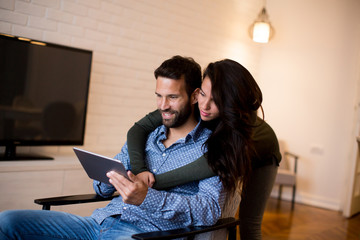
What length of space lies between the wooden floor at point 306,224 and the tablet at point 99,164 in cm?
242

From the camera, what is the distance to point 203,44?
4.65 metres

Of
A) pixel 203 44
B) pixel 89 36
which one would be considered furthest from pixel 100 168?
pixel 203 44

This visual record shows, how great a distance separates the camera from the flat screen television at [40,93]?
2850mm

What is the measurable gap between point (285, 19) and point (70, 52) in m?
3.42

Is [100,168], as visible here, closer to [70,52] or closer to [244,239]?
[244,239]

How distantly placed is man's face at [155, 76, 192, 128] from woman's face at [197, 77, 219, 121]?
0.19m

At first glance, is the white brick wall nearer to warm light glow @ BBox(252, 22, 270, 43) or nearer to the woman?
warm light glow @ BBox(252, 22, 270, 43)

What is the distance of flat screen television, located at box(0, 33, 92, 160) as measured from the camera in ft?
9.35

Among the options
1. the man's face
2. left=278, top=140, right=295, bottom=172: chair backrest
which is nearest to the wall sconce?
left=278, top=140, right=295, bottom=172: chair backrest

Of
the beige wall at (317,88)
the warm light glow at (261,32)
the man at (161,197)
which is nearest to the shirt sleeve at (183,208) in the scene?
the man at (161,197)

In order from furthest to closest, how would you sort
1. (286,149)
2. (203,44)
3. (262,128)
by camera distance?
(286,149) < (203,44) < (262,128)

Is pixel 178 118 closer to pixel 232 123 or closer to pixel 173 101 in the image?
pixel 173 101

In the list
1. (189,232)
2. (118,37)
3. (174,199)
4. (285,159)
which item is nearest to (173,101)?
(174,199)

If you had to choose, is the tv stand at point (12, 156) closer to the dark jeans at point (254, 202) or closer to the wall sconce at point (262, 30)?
the dark jeans at point (254, 202)
